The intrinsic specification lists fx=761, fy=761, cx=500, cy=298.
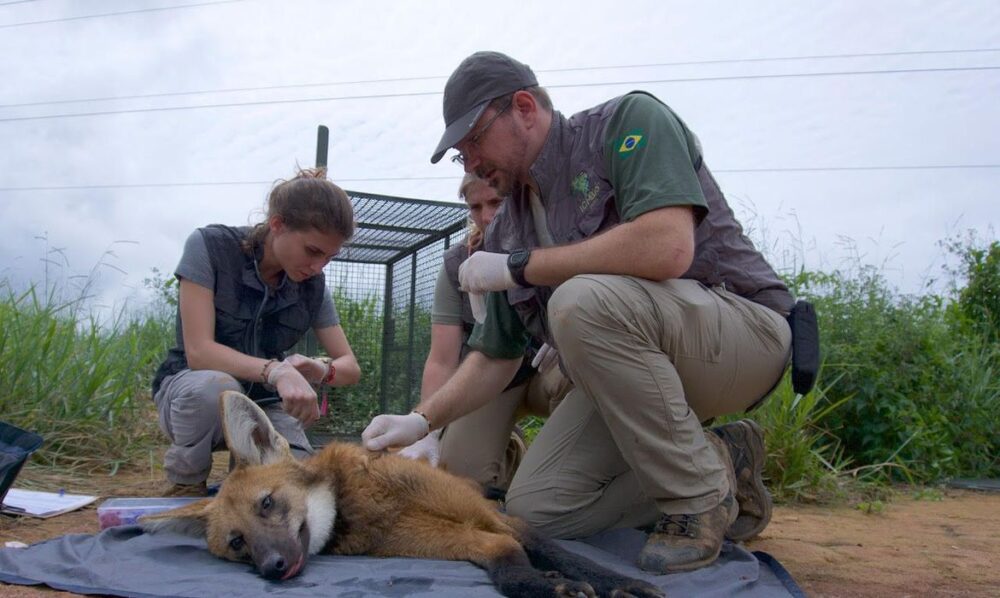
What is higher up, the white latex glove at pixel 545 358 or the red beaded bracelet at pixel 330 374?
the white latex glove at pixel 545 358

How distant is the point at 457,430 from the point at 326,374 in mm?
687

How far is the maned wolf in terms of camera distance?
2.35m

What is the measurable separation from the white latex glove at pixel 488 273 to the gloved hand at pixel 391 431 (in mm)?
540

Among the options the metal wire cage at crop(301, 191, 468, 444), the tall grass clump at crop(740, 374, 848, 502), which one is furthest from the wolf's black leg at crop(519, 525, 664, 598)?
the metal wire cage at crop(301, 191, 468, 444)

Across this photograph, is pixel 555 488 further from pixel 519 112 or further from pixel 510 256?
pixel 519 112

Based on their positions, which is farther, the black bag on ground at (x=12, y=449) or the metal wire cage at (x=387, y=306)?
the metal wire cage at (x=387, y=306)

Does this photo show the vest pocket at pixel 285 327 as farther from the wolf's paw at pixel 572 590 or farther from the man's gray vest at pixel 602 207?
the wolf's paw at pixel 572 590

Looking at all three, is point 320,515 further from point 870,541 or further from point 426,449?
point 870,541

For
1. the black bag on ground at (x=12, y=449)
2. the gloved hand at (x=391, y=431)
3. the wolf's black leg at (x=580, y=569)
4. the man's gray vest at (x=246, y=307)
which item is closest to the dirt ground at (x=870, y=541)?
the black bag on ground at (x=12, y=449)

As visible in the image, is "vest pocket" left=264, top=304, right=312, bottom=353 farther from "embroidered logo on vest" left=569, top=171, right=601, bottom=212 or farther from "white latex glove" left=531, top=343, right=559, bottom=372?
"embroidered logo on vest" left=569, top=171, right=601, bottom=212

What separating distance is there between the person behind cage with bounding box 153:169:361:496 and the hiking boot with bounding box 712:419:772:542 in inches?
64.2

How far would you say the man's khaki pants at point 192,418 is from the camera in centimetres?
311

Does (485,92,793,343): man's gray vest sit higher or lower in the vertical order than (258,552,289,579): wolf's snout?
higher

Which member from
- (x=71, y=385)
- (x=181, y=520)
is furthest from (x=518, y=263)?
(x=71, y=385)
